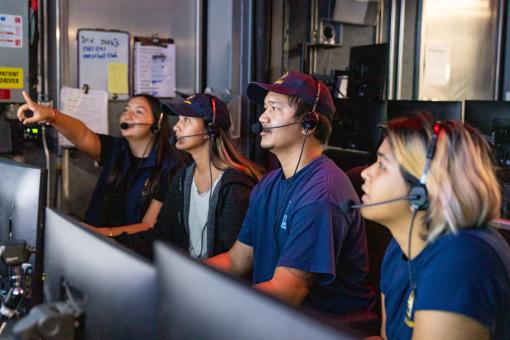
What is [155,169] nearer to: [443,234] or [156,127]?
[156,127]

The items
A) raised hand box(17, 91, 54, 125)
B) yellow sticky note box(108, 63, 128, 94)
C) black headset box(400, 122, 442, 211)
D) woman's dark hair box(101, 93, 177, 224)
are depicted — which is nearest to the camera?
black headset box(400, 122, 442, 211)

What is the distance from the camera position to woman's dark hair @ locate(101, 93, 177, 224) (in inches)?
127

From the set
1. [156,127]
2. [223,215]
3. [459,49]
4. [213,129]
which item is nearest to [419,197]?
[223,215]

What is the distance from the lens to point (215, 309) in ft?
2.48

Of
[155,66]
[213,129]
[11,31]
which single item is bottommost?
[213,129]

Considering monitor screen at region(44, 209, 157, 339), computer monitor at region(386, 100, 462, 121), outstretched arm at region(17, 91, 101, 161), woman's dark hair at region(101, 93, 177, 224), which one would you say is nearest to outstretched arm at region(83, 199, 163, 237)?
woman's dark hair at region(101, 93, 177, 224)

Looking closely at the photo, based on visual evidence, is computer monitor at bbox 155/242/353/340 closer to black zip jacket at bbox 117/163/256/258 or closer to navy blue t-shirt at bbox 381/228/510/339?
navy blue t-shirt at bbox 381/228/510/339

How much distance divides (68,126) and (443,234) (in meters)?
2.33

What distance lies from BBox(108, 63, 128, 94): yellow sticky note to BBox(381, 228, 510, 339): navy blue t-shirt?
2.65m

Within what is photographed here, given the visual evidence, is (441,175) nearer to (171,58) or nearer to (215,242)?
(215,242)

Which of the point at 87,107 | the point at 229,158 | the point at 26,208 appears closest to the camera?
the point at 26,208

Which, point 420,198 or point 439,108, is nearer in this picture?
point 420,198

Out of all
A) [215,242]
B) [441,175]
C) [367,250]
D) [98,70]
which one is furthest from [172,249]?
[98,70]

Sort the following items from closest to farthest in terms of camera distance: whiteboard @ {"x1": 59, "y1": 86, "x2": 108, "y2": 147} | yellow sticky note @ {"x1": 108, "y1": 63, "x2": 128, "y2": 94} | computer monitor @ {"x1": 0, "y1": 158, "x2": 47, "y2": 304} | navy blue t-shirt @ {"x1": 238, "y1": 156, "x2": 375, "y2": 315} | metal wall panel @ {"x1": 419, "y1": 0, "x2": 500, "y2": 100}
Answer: computer monitor @ {"x1": 0, "y1": 158, "x2": 47, "y2": 304} → navy blue t-shirt @ {"x1": 238, "y1": 156, "x2": 375, "y2": 315} → whiteboard @ {"x1": 59, "y1": 86, "x2": 108, "y2": 147} → yellow sticky note @ {"x1": 108, "y1": 63, "x2": 128, "y2": 94} → metal wall panel @ {"x1": 419, "y1": 0, "x2": 500, "y2": 100}
